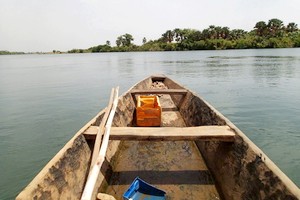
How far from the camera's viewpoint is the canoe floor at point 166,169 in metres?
3.68

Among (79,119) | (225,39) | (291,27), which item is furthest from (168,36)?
(79,119)

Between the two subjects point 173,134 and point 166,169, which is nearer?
point 173,134

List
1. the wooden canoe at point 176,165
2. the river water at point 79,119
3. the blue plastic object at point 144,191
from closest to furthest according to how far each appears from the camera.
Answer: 1. the wooden canoe at point 176,165
2. the blue plastic object at point 144,191
3. the river water at point 79,119

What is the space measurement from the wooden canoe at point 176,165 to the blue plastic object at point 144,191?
28 cm

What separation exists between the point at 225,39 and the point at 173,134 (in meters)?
98.5

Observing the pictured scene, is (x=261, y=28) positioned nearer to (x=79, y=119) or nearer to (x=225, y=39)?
(x=225, y=39)

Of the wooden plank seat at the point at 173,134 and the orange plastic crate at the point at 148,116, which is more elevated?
the wooden plank seat at the point at 173,134

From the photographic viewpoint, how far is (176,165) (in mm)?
4395

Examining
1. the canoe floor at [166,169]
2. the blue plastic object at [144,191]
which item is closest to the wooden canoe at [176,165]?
the canoe floor at [166,169]

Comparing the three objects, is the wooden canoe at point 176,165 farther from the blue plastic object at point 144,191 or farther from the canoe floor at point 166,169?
the blue plastic object at point 144,191

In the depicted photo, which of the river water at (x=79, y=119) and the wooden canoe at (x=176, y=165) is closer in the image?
the wooden canoe at (x=176, y=165)

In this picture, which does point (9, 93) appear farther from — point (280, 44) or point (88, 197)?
point (280, 44)

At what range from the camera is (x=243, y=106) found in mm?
10594

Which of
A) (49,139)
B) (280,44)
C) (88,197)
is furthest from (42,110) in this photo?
(280,44)
